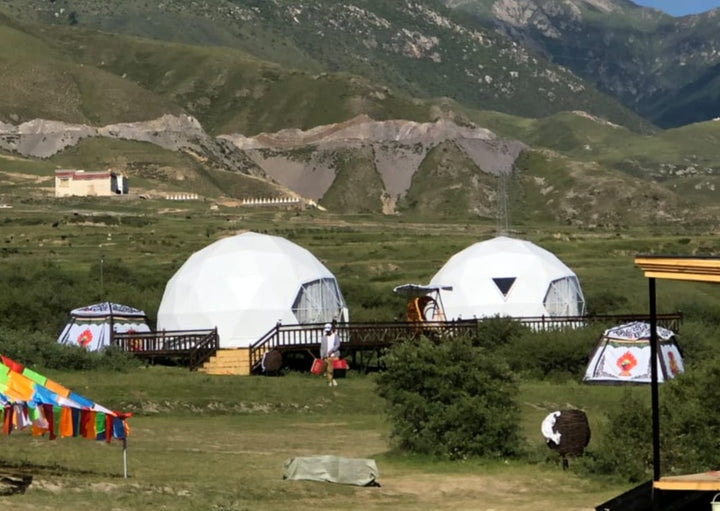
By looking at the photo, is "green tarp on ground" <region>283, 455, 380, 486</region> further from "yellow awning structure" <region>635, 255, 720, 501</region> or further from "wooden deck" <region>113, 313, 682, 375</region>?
"wooden deck" <region>113, 313, 682, 375</region>

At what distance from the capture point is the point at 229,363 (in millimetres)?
39781

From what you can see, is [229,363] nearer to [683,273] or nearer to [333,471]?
[333,471]

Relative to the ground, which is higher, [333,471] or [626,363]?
[333,471]

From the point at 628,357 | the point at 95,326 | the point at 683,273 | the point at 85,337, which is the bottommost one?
the point at 628,357

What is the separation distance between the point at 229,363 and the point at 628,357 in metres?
10.5

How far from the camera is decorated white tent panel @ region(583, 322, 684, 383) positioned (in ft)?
123

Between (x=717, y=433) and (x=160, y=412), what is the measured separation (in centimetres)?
1314

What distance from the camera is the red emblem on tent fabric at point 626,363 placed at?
37.8 metres

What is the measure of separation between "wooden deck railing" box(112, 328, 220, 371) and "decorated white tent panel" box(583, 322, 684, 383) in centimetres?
1038

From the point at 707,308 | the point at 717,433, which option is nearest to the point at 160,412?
the point at 717,433

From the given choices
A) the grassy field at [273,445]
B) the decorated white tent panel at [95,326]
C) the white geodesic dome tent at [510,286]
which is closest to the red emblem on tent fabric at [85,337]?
the decorated white tent panel at [95,326]

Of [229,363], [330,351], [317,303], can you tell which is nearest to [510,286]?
[317,303]

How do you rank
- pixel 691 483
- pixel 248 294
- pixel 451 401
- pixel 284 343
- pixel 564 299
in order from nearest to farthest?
pixel 691 483 < pixel 451 401 < pixel 284 343 < pixel 248 294 < pixel 564 299

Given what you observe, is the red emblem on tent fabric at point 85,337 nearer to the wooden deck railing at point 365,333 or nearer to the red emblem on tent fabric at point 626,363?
the wooden deck railing at point 365,333
